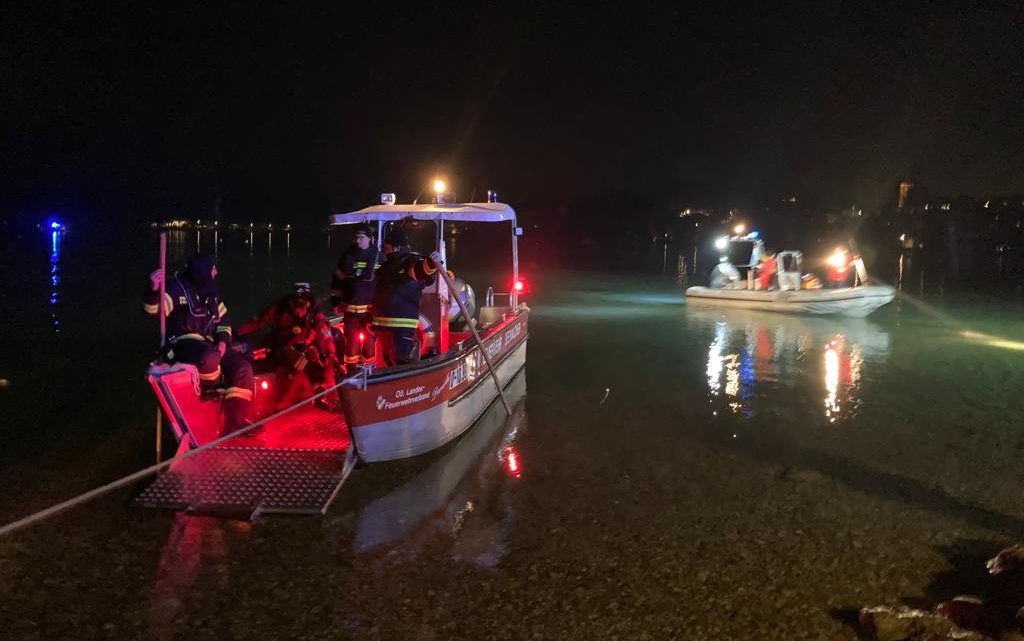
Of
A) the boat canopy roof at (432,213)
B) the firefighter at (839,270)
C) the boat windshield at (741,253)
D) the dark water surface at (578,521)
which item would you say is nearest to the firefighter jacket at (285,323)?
the boat canopy roof at (432,213)

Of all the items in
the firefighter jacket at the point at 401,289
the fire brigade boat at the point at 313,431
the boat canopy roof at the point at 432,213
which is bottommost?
the fire brigade boat at the point at 313,431

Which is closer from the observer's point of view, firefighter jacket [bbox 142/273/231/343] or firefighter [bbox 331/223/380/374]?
firefighter jacket [bbox 142/273/231/343]

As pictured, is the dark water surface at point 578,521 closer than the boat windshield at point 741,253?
Yes

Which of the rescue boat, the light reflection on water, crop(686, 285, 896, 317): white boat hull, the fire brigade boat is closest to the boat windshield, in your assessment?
the rescue boat

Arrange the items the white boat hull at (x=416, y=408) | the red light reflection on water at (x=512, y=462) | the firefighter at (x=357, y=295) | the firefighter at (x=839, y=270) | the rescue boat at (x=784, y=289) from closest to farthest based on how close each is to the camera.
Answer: the white boat hull at (x=416, y=408) → the red light reflection on water at (x=512, y=462) → the firefighter at (x=357, y=295) → the rescue boat at (x=784, y=289) → the firefighter at (x=839, y=270)

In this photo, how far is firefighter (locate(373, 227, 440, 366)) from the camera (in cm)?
709

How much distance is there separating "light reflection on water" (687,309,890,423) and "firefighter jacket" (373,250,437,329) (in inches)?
159

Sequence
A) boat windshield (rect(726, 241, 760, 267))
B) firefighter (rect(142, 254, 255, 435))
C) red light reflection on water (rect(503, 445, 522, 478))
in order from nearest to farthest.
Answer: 1. firefighter (rect(142, 254, 255, 435))
2. red light reflection on water (rect(503, 445, 522, 478))
3. boat windshield (rect(726, 241, 760, 267))

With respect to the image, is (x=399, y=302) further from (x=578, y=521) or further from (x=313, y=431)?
(x=578, y=521)

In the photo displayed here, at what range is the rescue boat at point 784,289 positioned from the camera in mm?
18312

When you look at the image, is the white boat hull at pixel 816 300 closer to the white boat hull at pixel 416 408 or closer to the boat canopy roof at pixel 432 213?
the boat canopy roof at pixel 432 213

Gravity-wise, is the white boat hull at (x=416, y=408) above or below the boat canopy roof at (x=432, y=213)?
below

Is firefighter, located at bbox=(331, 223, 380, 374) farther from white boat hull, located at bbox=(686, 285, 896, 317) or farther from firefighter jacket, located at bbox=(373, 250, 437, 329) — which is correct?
white boat hull, located at bbox=(686, 285, 896, 317)

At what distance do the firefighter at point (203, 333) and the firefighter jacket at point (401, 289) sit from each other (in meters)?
1.33
